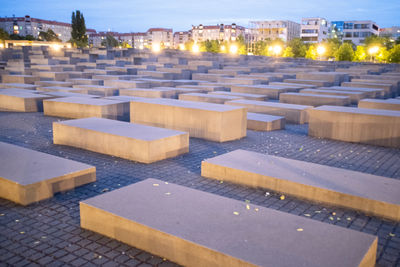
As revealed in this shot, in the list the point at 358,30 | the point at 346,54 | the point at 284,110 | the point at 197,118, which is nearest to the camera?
the point at 197,118

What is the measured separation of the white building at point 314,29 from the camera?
114 metres

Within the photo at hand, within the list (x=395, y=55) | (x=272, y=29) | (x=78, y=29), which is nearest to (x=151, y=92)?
(x=395, y=55)

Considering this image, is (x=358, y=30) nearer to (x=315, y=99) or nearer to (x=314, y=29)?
(x=314, y=29)

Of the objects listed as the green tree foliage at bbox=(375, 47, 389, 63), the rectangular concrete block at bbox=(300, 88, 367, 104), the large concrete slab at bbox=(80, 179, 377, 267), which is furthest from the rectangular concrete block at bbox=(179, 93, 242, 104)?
the green tree foliage at bbox=(375, 47, 389, 63)

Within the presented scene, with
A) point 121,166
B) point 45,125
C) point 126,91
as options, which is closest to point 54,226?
point 121,166

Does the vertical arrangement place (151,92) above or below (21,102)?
above

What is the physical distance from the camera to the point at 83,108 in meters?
11.7

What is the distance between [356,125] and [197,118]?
429cm

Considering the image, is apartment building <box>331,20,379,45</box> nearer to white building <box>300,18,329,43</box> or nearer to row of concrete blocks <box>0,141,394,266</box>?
white building <box>300,18,329,43</box>

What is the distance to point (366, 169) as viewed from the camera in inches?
288

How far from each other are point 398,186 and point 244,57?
44.0 metres

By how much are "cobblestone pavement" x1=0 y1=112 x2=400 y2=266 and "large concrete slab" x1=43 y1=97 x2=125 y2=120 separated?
161 cm

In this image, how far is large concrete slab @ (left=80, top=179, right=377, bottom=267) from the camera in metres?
3.36

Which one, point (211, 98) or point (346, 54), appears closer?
point (211, 98)
